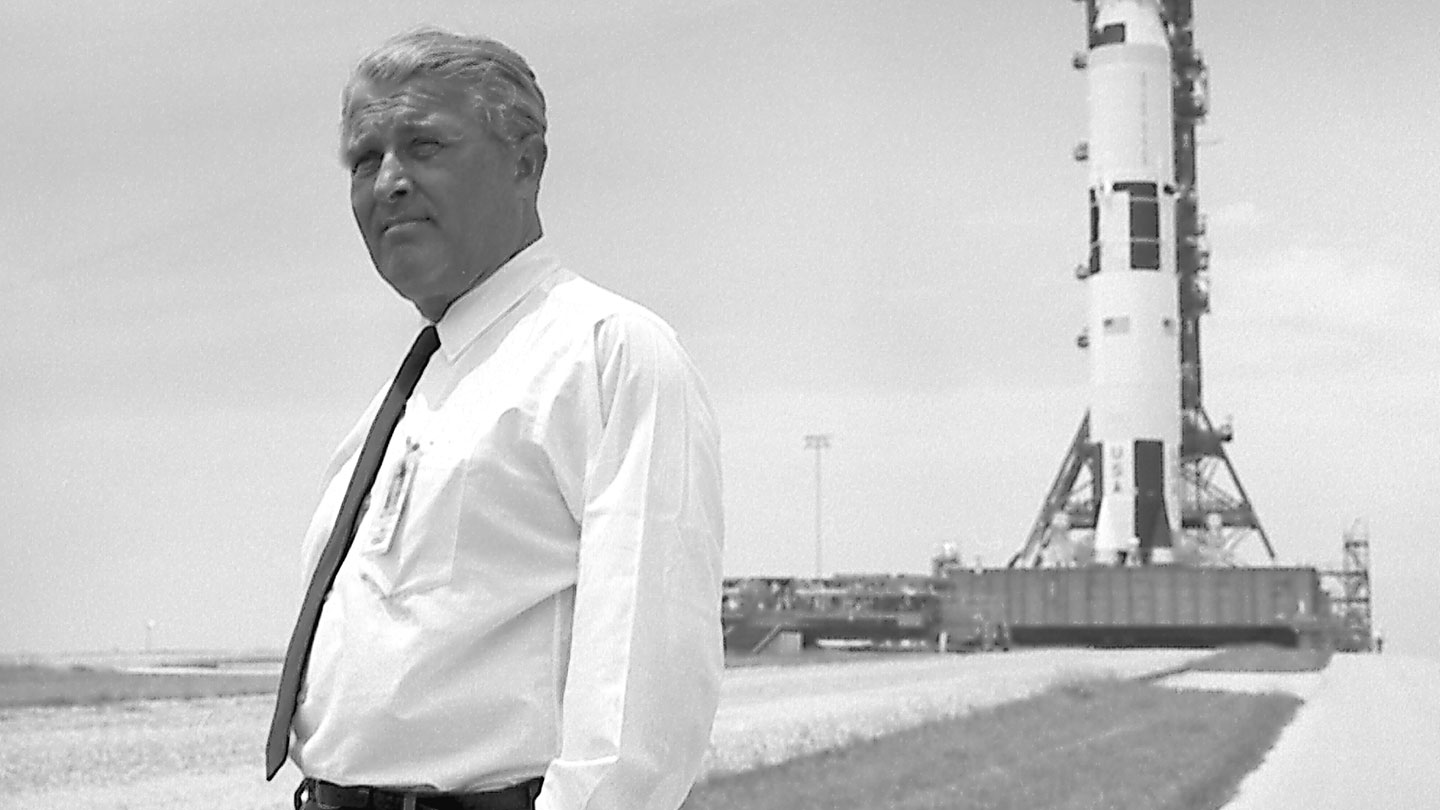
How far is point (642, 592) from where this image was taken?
2143 mm

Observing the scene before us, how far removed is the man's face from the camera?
7.93 ft

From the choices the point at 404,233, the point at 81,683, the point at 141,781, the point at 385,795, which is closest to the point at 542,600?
the point at 385,795

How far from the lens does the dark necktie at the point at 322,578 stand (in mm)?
2439

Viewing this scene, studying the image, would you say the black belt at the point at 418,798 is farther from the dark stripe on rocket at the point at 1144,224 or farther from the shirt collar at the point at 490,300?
the dark stripe on rocket at the point at 1144,224

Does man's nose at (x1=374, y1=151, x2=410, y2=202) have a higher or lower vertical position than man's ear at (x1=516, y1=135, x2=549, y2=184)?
lower

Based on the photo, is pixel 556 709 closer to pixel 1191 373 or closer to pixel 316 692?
pixel 316 692

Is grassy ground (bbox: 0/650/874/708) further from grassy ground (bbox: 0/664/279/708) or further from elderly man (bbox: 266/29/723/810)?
elderly man (bbox: 266/29/723/810)

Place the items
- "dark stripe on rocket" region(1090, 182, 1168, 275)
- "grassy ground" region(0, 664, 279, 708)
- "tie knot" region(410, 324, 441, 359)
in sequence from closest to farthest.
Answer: "tie knot" region(410, 324, 441, 359) < "grassy ground" region(0, 664, 279, 708) < "dark stripe on rocket" region(1090, 182, 1168, 275)

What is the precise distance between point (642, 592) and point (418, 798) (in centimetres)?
40

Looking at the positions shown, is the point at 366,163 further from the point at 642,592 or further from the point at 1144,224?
the point at 1144,224

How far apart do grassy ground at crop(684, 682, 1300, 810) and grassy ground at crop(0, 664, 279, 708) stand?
6.42m

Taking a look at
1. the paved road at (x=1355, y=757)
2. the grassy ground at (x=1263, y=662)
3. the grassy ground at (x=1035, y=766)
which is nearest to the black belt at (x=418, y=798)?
the grassy ground at (x=1035, y=766)

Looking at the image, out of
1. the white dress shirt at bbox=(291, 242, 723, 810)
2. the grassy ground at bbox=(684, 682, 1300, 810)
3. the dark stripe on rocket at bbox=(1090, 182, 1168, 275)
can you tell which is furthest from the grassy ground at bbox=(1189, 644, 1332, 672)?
the white dress shirt at bbox=(291, 242, 723, 810)

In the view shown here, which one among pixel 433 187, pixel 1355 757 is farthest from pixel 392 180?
pixel 1355 757
